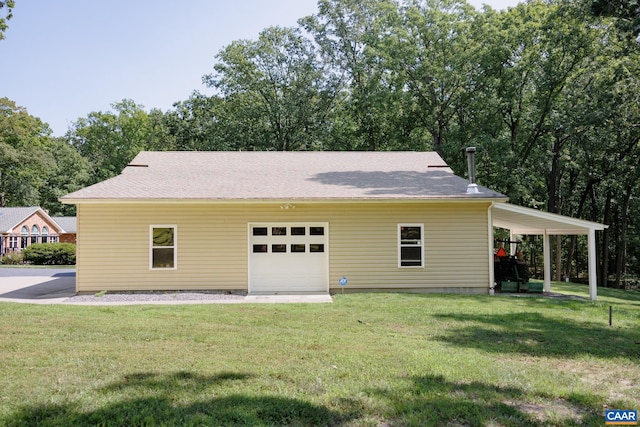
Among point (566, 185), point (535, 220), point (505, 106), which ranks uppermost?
point (505, 106)

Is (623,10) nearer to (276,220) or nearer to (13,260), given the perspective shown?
(276,220)

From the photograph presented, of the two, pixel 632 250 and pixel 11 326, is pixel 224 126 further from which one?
pixel 632 250

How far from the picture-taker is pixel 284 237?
1329 cm

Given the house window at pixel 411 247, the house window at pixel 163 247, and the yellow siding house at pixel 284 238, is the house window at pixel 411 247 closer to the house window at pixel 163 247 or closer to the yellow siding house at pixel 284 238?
the yellow siding house at pixel 284 238

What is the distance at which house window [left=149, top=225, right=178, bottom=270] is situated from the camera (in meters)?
12.8

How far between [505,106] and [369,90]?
715 cm

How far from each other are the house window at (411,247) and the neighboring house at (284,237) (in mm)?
28

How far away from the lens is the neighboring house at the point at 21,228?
36938 mm

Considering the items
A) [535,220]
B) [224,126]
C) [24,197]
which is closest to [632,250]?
[535,220]

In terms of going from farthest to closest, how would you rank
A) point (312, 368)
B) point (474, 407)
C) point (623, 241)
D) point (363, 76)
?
point (363, 76) → point (623, 241) → point (312, 368) → point (474, 407)

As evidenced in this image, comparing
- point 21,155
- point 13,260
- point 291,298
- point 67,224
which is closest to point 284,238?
point 291,298

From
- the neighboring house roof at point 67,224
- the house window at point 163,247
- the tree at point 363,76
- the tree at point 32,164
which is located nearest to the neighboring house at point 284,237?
the house window at point 163,247

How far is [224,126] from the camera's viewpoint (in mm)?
30312

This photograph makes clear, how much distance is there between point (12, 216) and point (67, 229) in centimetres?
543
